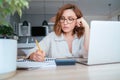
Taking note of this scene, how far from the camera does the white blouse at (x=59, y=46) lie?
1.64 metres

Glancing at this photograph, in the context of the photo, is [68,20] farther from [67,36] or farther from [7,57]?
[7,57]

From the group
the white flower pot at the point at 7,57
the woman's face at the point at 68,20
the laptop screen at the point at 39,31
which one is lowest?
the white flower pot at the point at 7,57

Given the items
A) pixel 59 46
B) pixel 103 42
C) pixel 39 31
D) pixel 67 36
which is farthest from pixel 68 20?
pixel 39 31

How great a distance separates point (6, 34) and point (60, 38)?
108 centimetres

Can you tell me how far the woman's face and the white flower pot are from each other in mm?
1002

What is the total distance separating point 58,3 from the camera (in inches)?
179

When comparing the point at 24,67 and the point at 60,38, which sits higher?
the point at 60,38

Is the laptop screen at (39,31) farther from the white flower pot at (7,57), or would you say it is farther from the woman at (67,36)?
the white flower pot at (7,57)

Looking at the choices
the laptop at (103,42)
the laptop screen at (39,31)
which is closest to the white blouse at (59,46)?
the laptop at (103,42)

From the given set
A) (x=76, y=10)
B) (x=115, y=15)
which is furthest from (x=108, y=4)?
(x=76, y=10)

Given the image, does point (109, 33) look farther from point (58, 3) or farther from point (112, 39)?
point (58, 3)

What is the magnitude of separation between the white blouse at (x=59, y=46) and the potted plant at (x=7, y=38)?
38.0 inches

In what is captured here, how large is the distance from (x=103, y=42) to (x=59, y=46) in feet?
2.55

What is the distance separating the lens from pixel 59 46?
170cm
